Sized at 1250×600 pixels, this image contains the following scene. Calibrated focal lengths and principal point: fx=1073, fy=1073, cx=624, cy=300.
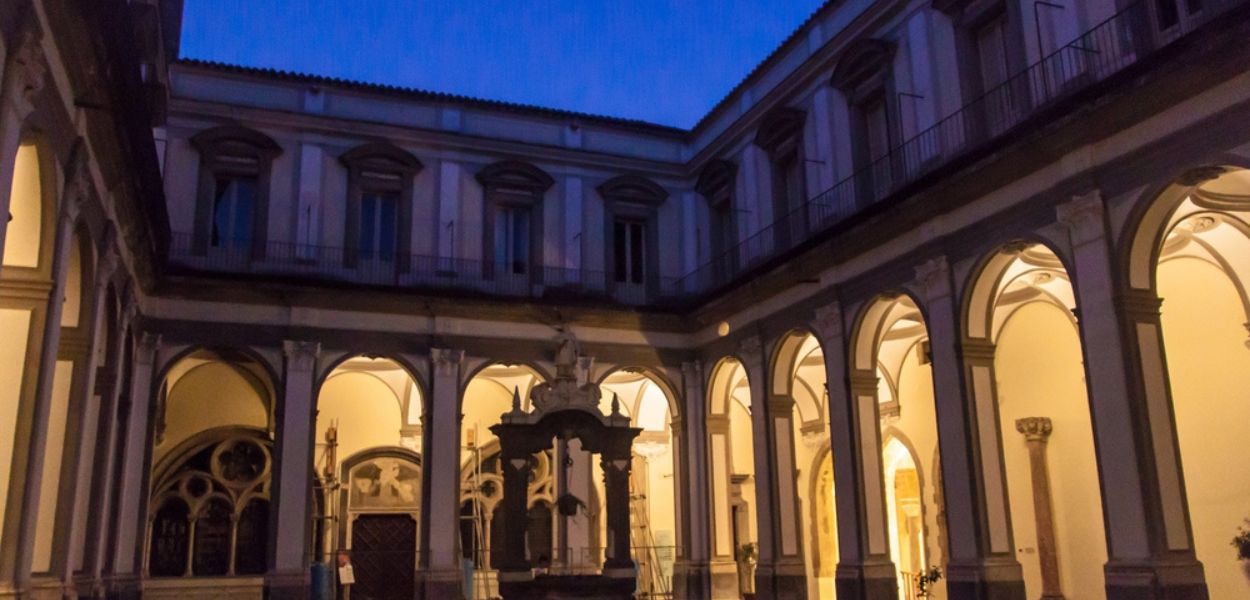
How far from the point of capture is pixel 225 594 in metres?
19.5

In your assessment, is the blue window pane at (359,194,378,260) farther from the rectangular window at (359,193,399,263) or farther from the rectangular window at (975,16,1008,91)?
the rectangular window at (975,16,1008,91)

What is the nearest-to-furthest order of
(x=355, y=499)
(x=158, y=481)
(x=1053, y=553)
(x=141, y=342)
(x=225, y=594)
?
(x=1053, y=553)
(x=141, y=342)
(x=225, y=594)
(x=158, y=481)
(x=355, y=499)

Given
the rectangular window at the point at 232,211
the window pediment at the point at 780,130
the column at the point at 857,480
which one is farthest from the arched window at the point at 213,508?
the window pediment at the point at 780,130

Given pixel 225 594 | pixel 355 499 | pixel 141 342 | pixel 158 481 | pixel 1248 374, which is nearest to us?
pixel 1248 374

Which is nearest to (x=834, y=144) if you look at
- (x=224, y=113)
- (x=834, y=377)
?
(x=834, y=377)

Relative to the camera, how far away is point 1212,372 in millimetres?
14867

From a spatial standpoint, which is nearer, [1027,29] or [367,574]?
[1027,29]

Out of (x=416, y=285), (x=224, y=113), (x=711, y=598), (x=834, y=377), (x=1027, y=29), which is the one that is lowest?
(x=711, y=598)

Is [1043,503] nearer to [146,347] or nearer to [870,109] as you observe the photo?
[870,109]

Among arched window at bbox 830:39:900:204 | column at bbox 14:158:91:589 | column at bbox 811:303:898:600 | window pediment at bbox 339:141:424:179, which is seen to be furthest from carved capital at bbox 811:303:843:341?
column at bbox 14:158:91:589

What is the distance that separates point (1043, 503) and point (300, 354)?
12.8 meters

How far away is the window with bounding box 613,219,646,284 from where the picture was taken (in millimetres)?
22656

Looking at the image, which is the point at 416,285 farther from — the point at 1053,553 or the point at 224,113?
the point at 1053,553

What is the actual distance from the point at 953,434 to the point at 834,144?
612 centimetres
